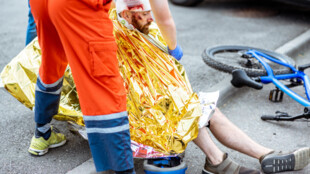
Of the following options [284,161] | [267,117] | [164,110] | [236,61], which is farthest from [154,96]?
[236,61]

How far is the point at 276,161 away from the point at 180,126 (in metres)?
0.73

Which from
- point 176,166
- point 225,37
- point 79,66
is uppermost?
point 79,66

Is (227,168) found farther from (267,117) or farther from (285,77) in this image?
(285,77)

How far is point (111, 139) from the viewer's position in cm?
203

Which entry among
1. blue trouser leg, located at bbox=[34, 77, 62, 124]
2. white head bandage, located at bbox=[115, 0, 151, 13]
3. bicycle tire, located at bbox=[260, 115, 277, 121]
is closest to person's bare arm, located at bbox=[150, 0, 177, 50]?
white head bandage, located at bbox=[115, 0, 151, 13]

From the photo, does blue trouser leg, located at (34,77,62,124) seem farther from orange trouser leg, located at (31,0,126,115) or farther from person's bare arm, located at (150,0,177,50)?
person's bare arm, located at (150,0,177,50)

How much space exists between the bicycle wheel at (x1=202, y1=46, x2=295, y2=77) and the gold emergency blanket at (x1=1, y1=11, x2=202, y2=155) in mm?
1484

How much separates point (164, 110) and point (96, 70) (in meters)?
A: 0.68

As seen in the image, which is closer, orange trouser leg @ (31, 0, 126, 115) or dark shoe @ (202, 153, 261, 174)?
orange trouser leg @ (31, 0, 126, 115)

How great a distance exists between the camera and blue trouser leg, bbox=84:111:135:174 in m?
2.02

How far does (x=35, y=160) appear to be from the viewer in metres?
2.71

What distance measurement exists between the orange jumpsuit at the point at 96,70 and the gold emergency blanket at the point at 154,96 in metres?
0.42

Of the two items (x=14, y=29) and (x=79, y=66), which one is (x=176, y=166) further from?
(x=14, y=29)

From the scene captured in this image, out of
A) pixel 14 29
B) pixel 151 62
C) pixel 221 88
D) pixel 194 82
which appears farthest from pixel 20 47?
pixel 151 62
